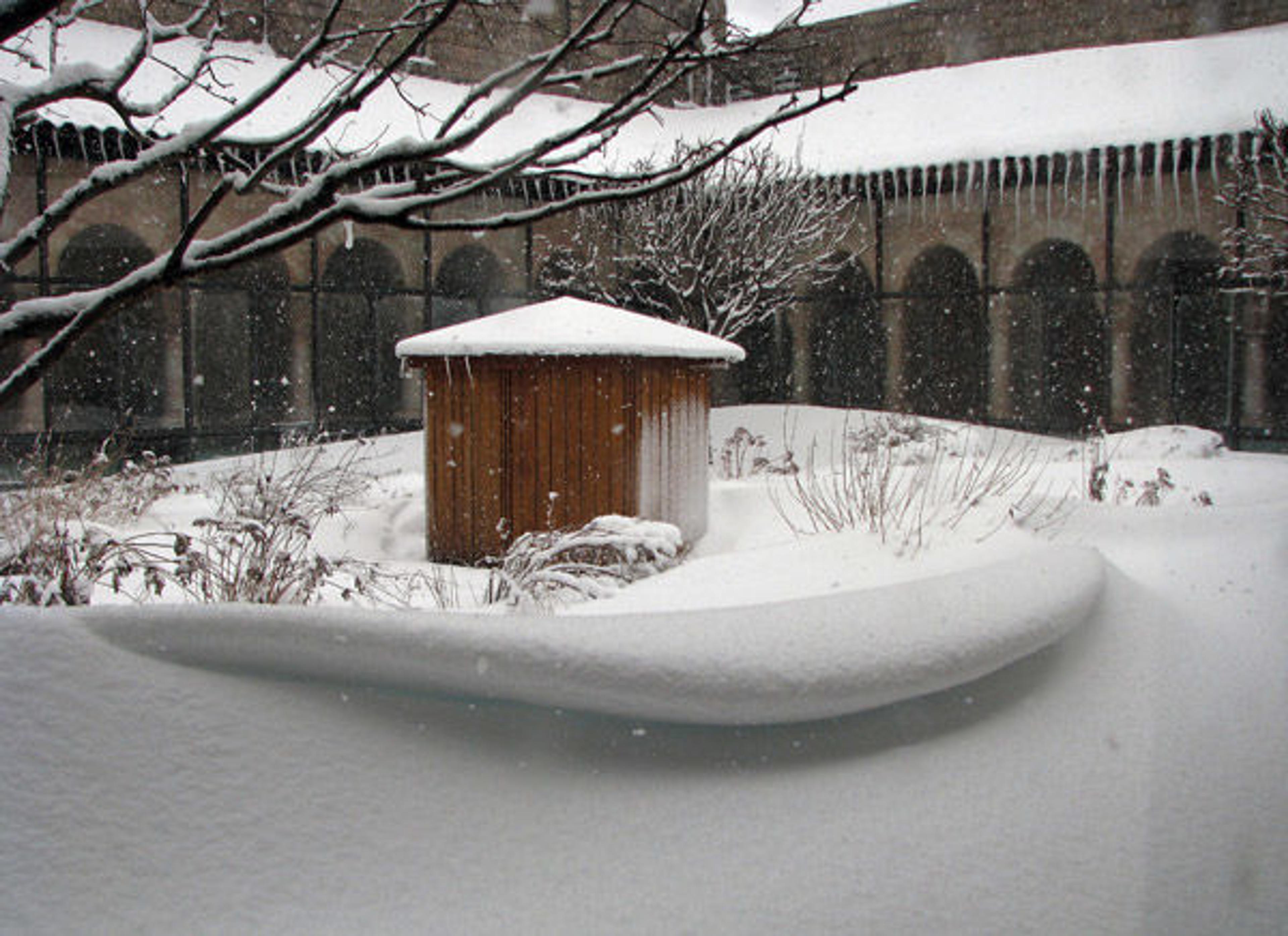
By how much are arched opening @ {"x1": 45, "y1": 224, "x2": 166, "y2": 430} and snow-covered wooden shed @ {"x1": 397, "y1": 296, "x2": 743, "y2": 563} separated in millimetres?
10495

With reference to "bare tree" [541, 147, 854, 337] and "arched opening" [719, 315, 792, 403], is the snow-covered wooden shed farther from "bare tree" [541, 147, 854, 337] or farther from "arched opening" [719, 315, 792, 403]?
"arched opening" [719, 315, 792, 403]

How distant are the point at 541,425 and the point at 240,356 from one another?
512 inches

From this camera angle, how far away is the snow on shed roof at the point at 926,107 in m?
13.4

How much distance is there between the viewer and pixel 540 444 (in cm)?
697

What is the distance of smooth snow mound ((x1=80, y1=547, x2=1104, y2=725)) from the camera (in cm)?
177

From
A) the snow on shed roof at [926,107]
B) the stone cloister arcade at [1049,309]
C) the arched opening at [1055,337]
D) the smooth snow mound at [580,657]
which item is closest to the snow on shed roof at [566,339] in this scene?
the smooth snow mound at [580,657]

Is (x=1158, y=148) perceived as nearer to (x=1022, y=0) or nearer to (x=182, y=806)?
(x=1022, y=0)

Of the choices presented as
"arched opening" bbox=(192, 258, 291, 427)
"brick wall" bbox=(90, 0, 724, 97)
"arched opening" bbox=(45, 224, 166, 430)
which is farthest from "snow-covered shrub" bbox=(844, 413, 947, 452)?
"arched opening" bbox=(45, 224, 166, 430)

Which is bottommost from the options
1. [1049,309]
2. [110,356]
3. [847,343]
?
[110,356]

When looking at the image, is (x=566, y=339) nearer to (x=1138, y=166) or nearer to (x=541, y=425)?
(x=541, y=425)

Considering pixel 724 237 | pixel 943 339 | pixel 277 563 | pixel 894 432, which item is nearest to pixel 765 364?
pixel 943 339

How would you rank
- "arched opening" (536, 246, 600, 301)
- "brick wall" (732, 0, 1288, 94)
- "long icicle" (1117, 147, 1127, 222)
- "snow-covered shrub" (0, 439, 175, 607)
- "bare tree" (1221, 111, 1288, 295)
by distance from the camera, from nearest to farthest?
1. "snow-covered shrub" (0, 439, 175, 607)
2. "bare tree" (1221, 111, 1288, 295)
3. "long icicle" (1117, 147, 1127, 222)
4. "arched opening" (536, 246, 600, 301)
5. "brick wall" (732, 0, 1288, 94)

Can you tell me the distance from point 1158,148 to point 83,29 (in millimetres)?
13980

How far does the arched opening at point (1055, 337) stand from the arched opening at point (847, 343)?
2.72 m
